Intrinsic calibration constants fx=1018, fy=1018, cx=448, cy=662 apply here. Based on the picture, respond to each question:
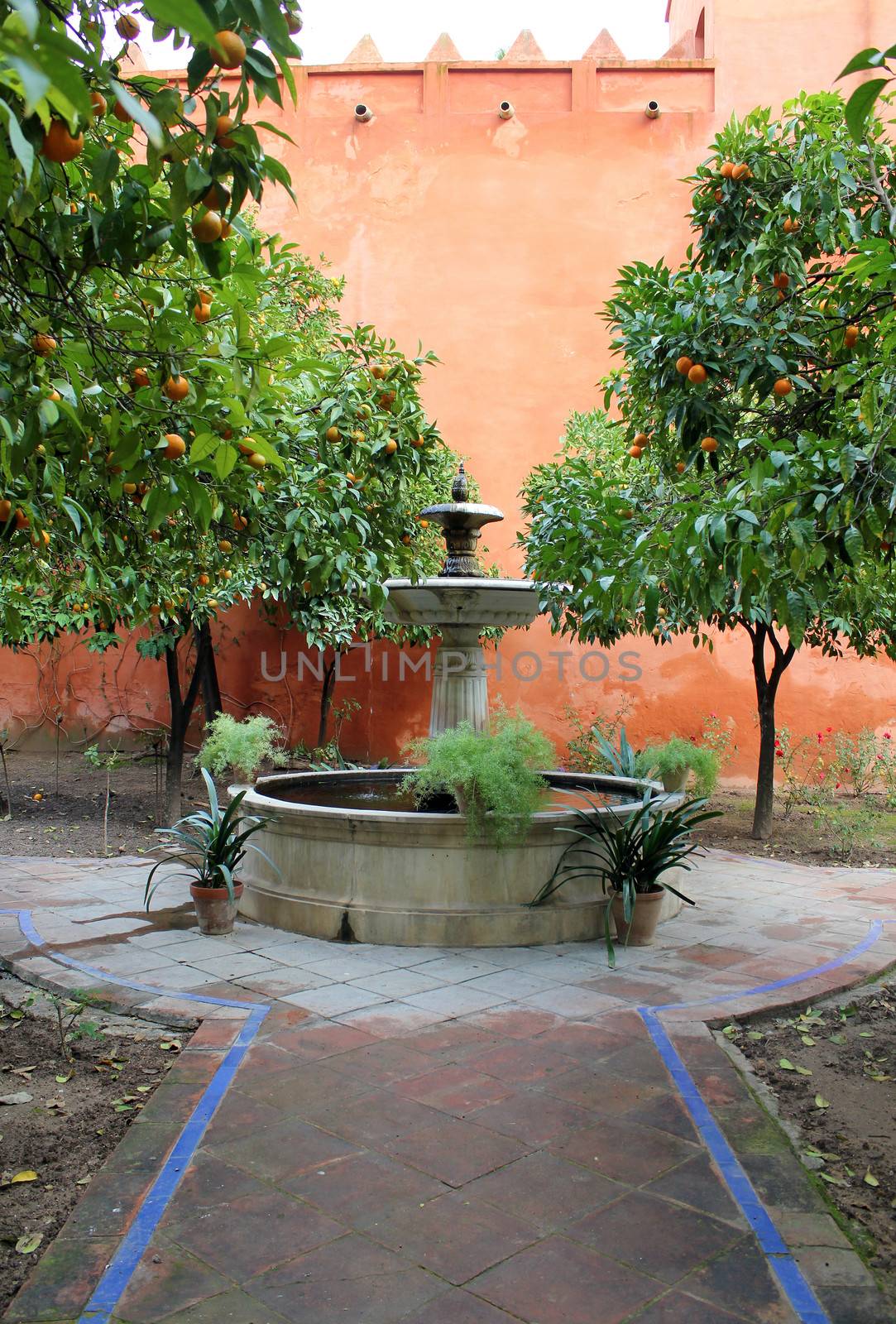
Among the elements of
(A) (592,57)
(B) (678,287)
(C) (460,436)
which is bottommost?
(B) (678,287)

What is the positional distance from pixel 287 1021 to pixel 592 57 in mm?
13139

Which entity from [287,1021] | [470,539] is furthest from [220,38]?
[470,539]

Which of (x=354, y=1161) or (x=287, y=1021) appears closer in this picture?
(x=354, y=1161)

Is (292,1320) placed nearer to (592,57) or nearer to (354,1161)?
(354,1161)

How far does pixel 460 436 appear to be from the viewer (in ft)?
43.3

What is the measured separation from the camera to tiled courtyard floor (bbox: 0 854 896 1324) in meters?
→ 2.55

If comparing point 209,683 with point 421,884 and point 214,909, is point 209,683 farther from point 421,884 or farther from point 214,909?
point 421,884

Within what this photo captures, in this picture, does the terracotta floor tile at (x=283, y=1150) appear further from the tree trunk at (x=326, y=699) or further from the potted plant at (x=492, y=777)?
the tree trunk at (x=326, y=699)

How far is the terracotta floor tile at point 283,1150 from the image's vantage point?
318 cm

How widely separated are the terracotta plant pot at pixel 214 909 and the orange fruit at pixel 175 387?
3752 millimetres

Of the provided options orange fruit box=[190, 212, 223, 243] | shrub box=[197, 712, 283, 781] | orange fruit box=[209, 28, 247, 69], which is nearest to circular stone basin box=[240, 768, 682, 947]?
shrub box=[197, 712, 283, 781]

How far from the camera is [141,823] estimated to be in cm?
1030

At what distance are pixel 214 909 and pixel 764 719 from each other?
5.94 m

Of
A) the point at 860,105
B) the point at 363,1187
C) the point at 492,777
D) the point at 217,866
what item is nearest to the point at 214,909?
the point at 217,866
